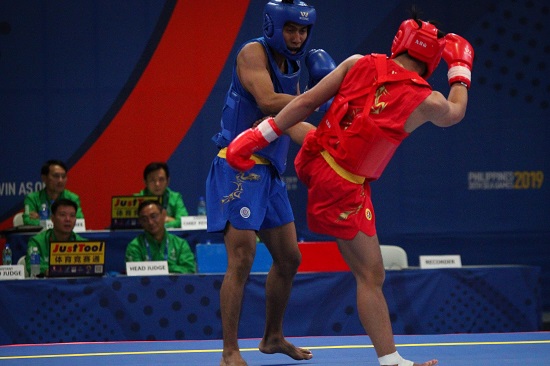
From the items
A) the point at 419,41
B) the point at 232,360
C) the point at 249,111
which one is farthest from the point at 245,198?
the point at 419,41

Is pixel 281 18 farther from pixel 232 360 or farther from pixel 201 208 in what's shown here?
pixel 201 208

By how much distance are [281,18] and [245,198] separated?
913 millimetres

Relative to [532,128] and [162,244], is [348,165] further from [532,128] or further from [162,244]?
[532,128]

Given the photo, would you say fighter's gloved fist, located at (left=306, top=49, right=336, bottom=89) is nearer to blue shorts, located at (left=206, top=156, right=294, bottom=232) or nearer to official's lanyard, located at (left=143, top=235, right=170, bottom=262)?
blue shorts, located at (left=206, top=156, right=294, bottom=232)

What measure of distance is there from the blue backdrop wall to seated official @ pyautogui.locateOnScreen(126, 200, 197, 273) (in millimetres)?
1939

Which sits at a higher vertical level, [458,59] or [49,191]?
[458,59]

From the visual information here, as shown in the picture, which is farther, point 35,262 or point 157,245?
point 157,245

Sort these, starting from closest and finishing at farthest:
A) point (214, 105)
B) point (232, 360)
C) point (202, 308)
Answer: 1. point (232, 360)
2. point (202, 308)
3. point (214, 105)

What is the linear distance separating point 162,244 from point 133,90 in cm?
248

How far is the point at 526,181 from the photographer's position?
9320 millimetres

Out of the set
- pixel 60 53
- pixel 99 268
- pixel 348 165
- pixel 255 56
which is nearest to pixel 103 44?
pixel 60 53

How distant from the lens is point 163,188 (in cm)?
855

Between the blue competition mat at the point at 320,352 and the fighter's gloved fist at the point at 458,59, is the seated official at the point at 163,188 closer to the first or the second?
the blue competition mat at the point at 320,352

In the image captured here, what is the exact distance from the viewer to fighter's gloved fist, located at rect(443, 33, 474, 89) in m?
4.11
